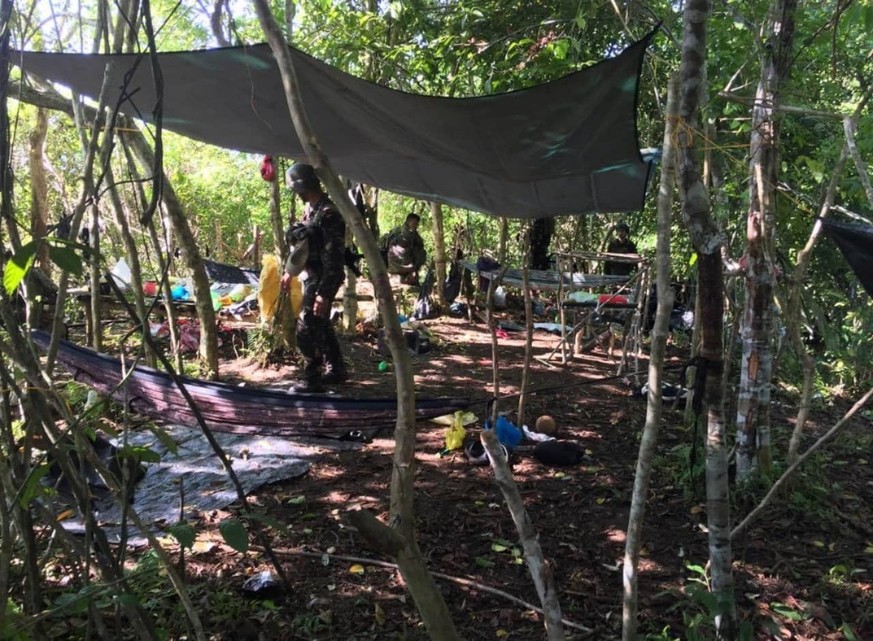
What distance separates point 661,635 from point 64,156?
28.4ft

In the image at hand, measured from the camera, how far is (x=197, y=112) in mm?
2857

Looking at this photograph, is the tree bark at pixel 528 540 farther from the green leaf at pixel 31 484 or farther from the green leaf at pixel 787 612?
the green leaf at pixel 787 612

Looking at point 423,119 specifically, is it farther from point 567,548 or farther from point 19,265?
point 19,265

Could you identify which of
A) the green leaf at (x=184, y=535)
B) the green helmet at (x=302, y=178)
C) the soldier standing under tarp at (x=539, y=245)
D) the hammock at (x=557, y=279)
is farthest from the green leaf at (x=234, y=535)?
the soldier standing under tarp at (x=539, y=245)

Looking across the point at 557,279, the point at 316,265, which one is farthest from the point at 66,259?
the point at 557,279

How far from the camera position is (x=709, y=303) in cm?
147

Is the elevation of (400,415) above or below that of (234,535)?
above

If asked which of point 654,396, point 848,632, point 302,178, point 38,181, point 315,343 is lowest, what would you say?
point 848,632

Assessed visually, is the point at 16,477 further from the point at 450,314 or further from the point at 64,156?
the point at 64,156

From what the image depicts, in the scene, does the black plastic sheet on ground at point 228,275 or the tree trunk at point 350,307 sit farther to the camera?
the black plastic sheet on ground at point 228,275

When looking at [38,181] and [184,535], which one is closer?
[184,535]

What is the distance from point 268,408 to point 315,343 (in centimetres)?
113

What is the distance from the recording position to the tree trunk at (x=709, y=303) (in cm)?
144

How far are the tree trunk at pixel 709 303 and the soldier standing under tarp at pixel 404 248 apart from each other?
5.28m
